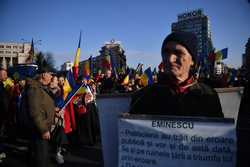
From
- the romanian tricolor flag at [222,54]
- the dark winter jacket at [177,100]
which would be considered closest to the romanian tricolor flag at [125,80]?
the romanian tricolor flag at [222,54]

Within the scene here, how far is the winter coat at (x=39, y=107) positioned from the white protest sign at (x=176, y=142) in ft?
7.12

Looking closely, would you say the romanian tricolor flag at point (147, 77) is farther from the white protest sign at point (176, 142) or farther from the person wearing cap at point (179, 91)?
the white protest sign at point (176, 142)

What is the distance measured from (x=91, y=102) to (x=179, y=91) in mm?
6427

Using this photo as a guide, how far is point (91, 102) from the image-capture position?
8.81 metres

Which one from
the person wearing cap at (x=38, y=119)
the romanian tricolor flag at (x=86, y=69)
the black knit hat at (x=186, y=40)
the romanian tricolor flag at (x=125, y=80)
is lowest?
the person wearing cap at (x=38, y=119)

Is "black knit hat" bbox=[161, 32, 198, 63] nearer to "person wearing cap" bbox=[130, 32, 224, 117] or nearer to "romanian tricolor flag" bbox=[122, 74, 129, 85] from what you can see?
"person wearing cap" bbox=[130, 32, 224, 117]

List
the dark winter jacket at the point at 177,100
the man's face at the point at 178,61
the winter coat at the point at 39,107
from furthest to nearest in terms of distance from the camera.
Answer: the winter coat at the point at 39,107 → the man's face at the point at 178,61 → the dark winter jacket at the point at 177,100

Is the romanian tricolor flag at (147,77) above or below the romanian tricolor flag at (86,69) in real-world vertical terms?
below

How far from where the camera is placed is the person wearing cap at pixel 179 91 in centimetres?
246

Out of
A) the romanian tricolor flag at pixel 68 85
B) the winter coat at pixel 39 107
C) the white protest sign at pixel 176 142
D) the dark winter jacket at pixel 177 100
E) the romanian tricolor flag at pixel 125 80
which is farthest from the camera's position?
the romanian tricolor flag at pixel 125 80

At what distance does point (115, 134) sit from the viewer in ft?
8.72

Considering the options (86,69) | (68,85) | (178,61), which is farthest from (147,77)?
(178,61)

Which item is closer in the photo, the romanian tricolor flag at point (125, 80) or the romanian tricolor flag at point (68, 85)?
the romanian tricolor flag at point (68, 85)

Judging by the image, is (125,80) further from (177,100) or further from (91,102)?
(177,100)
